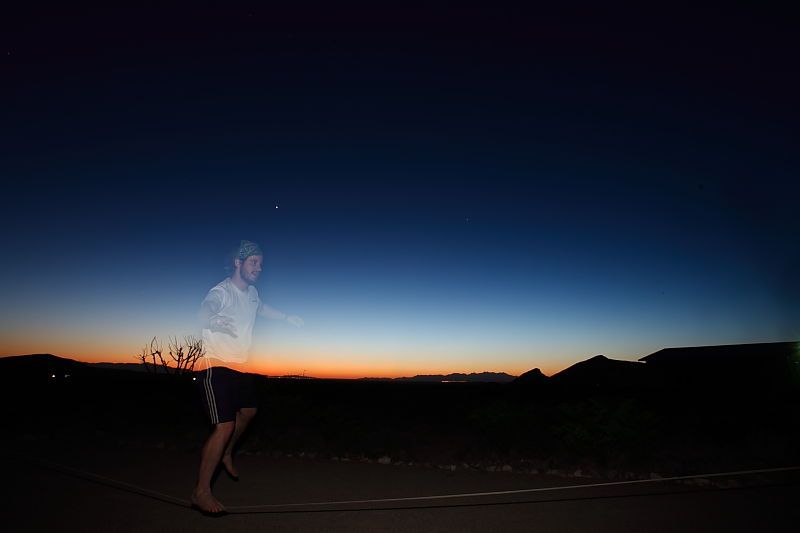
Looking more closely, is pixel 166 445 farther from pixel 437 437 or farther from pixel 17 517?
pixel 437 437

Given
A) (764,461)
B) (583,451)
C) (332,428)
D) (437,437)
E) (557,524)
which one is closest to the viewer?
(557,524)

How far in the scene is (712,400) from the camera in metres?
21.5

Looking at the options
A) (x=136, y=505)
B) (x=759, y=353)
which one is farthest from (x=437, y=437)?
(x=759, y=353)

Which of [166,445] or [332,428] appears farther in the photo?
[332,428]

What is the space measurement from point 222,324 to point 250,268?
593mm

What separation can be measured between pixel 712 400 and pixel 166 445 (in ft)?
73.0

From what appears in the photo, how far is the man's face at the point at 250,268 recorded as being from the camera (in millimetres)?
4609

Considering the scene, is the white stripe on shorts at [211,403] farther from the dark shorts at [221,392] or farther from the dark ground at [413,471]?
the dark ground at [413,471]

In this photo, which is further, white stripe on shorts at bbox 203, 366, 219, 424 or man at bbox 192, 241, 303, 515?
white stripe on shorts at bbox 203, 366, 219, 424

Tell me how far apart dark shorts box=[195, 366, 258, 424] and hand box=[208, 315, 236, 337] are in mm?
318

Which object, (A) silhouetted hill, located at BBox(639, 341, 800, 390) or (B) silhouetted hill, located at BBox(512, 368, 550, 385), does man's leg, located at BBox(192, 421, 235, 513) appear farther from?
(A) silhouetted hill, located at BBox(639, 341, 800, 390)

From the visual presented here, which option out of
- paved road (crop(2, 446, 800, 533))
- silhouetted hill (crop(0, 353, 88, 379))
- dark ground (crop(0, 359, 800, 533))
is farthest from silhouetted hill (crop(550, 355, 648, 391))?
silhouetted hill (crop(0, 353, 88, 379))

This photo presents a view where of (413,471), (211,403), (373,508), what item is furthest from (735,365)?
(211,403)

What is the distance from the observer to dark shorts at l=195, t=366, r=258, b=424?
13.4 feet
